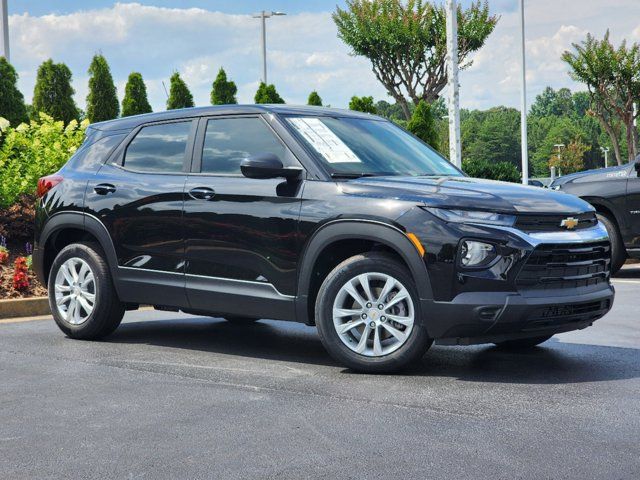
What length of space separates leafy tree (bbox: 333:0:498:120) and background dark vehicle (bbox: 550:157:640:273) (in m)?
33.9

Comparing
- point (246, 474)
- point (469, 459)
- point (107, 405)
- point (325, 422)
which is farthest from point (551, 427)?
point (107, 405)

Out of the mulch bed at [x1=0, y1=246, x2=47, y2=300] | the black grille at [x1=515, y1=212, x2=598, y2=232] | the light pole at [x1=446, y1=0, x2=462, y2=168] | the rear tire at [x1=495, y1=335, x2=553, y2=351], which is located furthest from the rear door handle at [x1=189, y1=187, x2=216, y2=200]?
the light pole at [x1=446, y1=0, x2=462, y2=168]

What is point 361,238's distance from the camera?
643 cm

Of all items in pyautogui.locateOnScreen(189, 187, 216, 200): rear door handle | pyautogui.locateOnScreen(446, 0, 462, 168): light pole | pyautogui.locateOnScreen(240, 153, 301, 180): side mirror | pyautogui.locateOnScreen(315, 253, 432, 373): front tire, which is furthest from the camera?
pyautogui.locateOnScreen(446, 0, 462, 168): light pole

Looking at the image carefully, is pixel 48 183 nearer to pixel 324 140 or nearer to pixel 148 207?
pixel 148 207

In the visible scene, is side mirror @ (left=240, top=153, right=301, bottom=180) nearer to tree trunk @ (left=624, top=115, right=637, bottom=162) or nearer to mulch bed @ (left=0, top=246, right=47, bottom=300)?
mulch bed @ (left=0, top=246, right=47, bottom=300)

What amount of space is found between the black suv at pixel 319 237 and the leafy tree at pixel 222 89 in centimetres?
2045

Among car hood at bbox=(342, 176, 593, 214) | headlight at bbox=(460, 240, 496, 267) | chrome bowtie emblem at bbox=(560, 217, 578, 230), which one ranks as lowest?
headlight at bbox=(460, 240, 496, 267)

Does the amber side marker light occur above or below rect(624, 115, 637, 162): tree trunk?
below

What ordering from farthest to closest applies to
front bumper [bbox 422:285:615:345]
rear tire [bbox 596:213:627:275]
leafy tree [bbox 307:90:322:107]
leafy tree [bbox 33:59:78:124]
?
leafy tree [bbox 307:90:322:107]
leafy tree [bbox 33:59:78:124]
rear tire [bbox 596:213:627:275]
front bumper [bbox 422:285:615:345]

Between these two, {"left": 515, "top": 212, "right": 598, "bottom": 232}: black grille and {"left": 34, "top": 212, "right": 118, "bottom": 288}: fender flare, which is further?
{"left": 34, "top": 212, "right": 118, "bottom": 288}: fender flare

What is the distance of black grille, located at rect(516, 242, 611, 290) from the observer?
611cm

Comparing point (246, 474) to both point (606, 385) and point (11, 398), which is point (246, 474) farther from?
point (606, 385)

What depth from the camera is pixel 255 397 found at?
5.88 metres
